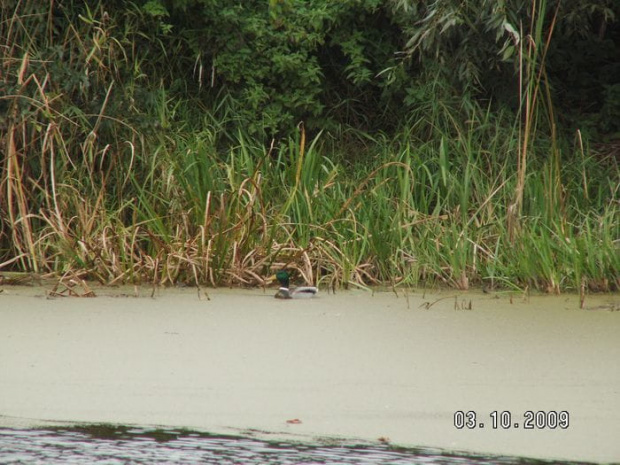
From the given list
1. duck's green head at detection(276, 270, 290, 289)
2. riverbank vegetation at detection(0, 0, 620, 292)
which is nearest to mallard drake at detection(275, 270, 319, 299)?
duck's green head at detection(276, 270, 290, 289)

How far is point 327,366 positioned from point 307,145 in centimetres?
353

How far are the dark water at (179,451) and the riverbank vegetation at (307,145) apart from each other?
85.5 inches

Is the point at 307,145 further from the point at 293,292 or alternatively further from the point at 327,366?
the point at 327,366

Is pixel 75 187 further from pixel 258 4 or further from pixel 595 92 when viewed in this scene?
pixel 595 92

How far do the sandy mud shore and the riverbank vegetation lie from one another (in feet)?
1.34

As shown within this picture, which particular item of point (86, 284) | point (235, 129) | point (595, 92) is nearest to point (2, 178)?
point (86, 284)

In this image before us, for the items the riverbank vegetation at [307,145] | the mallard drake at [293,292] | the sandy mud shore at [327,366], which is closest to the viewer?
the sandy mud shore at [327,366]

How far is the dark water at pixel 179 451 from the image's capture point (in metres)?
2.34

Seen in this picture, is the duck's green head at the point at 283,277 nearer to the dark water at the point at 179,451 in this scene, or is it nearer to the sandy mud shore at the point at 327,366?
the sandy mud shore at the point at 327,366

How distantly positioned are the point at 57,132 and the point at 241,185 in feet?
2.89

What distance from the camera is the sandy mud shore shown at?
8.66ft

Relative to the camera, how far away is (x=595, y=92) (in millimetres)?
7105

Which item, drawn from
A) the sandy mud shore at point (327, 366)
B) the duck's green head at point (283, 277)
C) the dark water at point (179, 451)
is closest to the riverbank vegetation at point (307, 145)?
the duck's green head at point (283, 277)

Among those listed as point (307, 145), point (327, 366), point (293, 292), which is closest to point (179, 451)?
point (327, 366)
